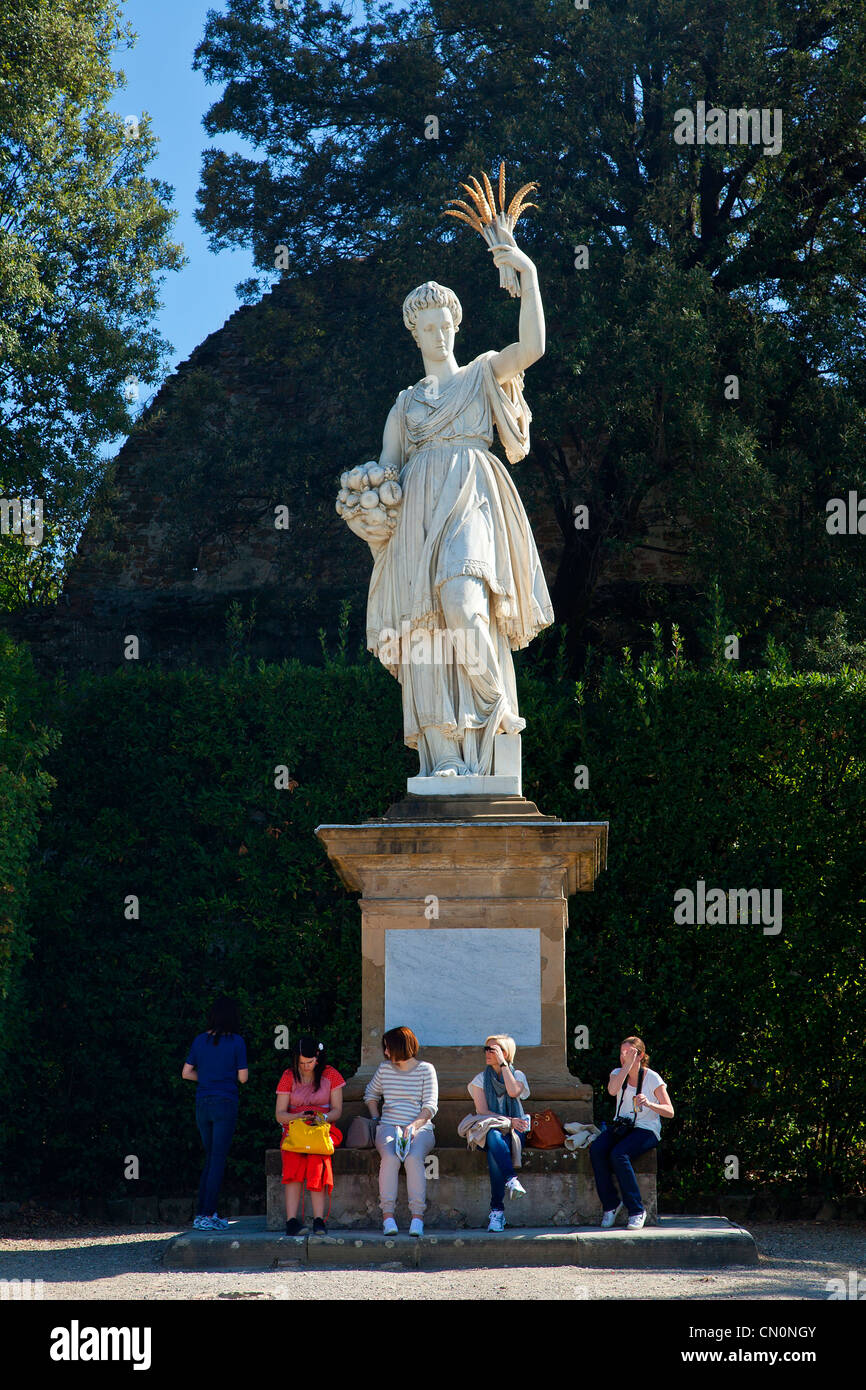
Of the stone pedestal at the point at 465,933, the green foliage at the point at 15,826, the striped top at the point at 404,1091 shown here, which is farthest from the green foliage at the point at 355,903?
the striped top at the point at 404,1091

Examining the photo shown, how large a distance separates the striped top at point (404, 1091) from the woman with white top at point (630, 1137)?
835 mm

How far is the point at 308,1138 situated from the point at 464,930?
4.48 ft

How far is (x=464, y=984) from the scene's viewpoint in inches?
322

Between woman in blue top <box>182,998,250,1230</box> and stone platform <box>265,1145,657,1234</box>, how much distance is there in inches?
26.6

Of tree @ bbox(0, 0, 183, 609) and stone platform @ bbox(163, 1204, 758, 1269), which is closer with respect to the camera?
stone platform @ bbox(163, 1204, 758, 1269)

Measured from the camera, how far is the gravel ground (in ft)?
20.0

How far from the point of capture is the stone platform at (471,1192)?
7.64 m

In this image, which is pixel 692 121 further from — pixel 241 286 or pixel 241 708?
pixel 241 708

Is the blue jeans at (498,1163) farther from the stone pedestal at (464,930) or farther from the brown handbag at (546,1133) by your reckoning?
the stone pedestal at (464,930)

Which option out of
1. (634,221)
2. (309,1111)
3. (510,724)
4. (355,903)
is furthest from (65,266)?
(309,1111)

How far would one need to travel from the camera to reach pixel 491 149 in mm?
16094

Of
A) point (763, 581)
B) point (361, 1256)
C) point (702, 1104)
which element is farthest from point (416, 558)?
point (763, 581)

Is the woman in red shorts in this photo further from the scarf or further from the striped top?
the scarf

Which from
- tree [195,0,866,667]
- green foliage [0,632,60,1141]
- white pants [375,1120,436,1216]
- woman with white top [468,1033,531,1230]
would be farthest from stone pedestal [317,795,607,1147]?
tree [195,0,866,667]
